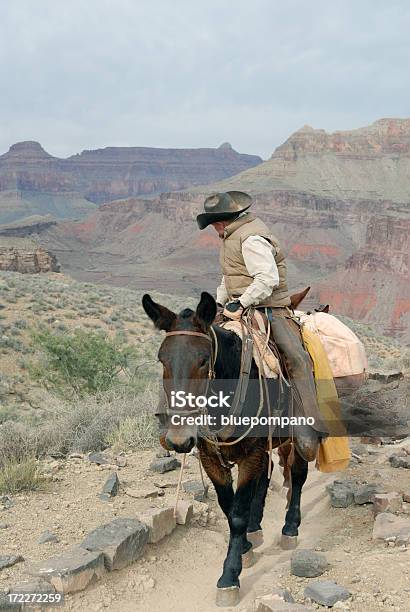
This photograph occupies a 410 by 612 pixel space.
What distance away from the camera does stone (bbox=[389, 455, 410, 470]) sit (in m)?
7.96

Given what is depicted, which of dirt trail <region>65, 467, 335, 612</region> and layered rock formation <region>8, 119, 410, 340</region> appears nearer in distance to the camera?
dirt trail <region>65, 467, 335, 612</region>

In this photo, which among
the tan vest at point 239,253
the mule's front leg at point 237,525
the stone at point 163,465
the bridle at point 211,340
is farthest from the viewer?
the stone at point 163,465

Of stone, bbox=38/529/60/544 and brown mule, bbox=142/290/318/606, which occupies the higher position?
brown mule, bbox=142/290/318/606

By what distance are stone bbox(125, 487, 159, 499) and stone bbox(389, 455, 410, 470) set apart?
Result: 3.26 metres

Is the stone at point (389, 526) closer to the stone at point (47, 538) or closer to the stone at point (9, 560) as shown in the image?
→ the stone at point (47, 538)

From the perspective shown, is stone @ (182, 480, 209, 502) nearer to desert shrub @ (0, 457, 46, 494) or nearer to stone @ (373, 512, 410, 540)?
desert shrub @ (0, 457, 46, 494)

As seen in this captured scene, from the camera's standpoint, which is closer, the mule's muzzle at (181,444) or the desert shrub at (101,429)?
the mule's muzzle at (181,444)

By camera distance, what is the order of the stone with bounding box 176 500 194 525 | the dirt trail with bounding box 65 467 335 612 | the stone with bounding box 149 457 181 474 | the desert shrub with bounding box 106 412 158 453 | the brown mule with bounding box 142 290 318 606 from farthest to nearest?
the desert shrub with bounding box 106 412 158 453
the stone with bounding box 149 457 181 474
the stone with bounding box 176 500 194 525
the dirt trail with bounding box 65 467 335 612
the brown mule with bounding box 142 290 318 606

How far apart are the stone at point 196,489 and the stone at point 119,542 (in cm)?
141

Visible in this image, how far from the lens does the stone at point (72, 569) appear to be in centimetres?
469

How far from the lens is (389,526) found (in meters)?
5.71

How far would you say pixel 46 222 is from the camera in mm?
137875

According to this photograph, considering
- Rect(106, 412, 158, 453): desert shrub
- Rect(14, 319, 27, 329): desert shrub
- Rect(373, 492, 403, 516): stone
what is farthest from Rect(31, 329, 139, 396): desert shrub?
Rect(373, 492, 403, 516): stone

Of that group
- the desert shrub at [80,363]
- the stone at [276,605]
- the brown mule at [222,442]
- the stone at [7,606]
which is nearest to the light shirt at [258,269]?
the brown mule at [222,442]
